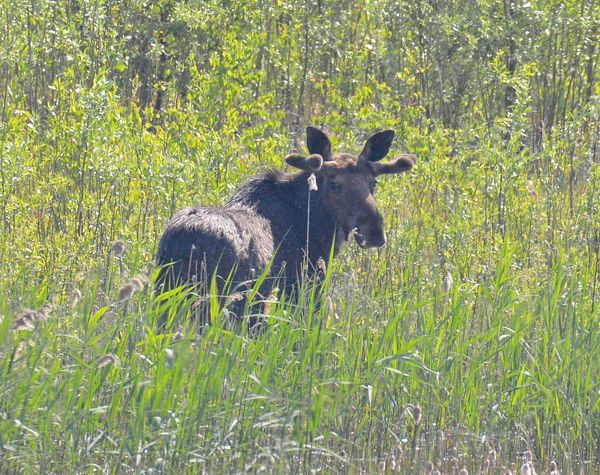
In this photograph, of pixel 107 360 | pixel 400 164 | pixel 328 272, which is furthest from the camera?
pixel 400 164

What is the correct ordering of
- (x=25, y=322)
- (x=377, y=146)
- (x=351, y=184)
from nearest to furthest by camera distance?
1. (x=25, y=322)
2. (x=351, y=184)
3. (x=377, y=146)

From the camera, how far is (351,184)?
8.09 meters

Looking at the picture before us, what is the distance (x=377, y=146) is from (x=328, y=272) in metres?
2.37

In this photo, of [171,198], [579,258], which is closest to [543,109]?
[579,258]

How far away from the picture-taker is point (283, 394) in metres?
5.47

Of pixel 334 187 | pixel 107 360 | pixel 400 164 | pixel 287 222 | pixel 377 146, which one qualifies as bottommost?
pixel 287 222

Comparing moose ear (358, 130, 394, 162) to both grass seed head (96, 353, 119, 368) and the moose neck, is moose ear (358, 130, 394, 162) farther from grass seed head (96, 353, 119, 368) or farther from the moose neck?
grass seed head (96, 353, 119, 368)

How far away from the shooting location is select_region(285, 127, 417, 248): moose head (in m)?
8.00

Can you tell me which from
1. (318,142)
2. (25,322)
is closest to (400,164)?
(318,142)

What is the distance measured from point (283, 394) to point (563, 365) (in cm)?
151

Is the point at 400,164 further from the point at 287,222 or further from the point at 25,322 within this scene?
the point at 25,322

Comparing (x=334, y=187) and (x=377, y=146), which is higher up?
(x=377, y=146)

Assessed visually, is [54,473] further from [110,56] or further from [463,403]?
[110,56]

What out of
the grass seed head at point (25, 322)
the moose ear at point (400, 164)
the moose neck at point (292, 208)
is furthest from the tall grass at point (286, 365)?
the moose ear at point (400, 164)
